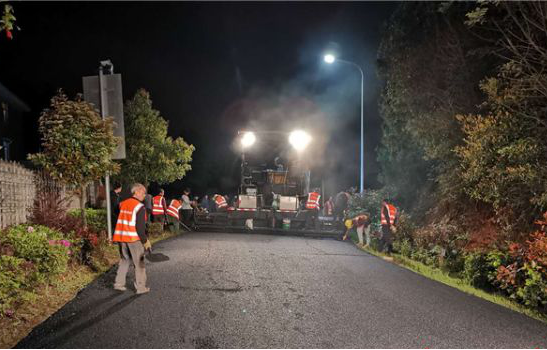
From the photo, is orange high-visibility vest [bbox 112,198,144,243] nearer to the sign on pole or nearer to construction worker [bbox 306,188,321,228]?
the sign on pole

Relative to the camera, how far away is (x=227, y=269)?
8.19 metres

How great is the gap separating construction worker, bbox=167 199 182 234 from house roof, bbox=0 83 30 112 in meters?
15.4

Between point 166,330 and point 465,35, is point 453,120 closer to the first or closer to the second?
point 465,35

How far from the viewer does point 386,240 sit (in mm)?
11570

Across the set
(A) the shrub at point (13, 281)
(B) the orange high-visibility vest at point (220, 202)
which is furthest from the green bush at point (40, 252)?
(B) the orange high-visibility vest at point (220, 202)

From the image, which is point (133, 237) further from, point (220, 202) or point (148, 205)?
point (220, 202)

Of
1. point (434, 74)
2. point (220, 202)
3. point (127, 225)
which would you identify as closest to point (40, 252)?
point (127, 225)

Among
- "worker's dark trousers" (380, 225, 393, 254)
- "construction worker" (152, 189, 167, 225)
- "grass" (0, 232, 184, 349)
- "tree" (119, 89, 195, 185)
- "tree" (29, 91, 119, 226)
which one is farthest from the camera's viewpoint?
"tree" (119, 89, 195, 185)

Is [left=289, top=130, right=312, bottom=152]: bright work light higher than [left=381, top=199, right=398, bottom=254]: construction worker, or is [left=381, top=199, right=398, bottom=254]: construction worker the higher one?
[left=289, top=130, right=312, bottom=152]: bright work light

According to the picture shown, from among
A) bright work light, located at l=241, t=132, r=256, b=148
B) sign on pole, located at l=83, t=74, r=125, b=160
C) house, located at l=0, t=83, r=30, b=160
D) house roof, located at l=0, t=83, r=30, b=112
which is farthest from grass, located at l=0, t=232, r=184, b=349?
house roof, located at l=0, t=83, r=30, b=112

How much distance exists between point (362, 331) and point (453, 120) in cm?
825

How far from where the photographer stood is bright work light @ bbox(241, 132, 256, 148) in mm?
16906

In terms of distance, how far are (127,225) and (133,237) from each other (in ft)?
0.65

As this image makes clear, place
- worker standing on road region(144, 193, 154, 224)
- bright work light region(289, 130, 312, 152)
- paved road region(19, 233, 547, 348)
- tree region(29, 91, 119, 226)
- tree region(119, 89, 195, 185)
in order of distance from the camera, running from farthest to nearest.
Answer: tree region(119, 89, 195, 185) → bright work light region(289, 130, 312, 152) → worker standing on road region(144, 193, 154, 224) → tree region(29, 91, 119, 226) → paved road region(19, 233, 547, 348)
